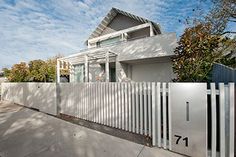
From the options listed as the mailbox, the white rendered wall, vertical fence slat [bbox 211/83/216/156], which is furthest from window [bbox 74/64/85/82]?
vertical fence slat [bbox 211/83/216/156]

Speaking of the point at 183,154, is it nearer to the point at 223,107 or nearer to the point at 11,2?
the point at 223,107

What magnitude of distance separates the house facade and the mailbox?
19.2 ft

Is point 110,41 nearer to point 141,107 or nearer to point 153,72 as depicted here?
point 153,72

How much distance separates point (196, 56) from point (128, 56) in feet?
20.0

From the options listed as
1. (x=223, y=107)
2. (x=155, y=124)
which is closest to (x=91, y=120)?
(x=155, y=124)

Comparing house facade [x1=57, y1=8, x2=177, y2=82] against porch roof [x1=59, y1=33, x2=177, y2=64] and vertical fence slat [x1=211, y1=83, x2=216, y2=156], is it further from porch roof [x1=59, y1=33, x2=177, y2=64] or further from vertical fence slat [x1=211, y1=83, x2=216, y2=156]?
vertical fence slat [x1=211, y1=83, x2=216, y2=156]

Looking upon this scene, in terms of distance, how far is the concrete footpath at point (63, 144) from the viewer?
12.3 ft

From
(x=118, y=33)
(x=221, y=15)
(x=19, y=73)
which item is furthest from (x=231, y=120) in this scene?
(x=19, y=73)

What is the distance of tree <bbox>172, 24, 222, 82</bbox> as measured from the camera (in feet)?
16.9

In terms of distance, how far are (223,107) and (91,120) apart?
4540 millimetres

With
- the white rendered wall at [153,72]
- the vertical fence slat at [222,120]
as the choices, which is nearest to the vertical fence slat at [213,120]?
the vertical fence slat at [222,120]

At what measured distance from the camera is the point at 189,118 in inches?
144

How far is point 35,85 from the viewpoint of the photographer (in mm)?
9383

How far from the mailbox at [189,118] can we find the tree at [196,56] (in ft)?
5.93
